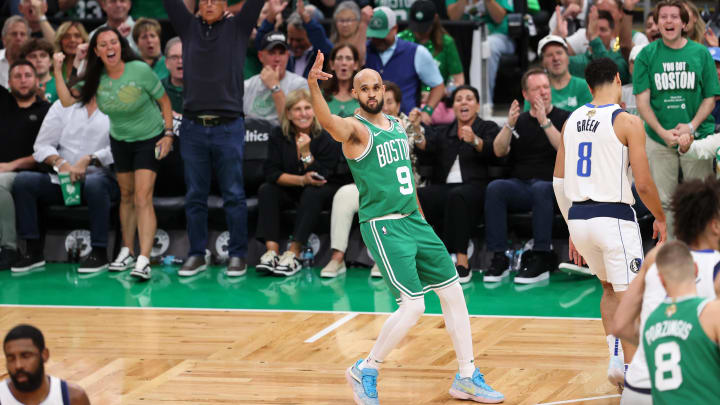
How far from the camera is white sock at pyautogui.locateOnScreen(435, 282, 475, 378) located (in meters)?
5.69

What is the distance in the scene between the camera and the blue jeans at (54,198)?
9.73 meters

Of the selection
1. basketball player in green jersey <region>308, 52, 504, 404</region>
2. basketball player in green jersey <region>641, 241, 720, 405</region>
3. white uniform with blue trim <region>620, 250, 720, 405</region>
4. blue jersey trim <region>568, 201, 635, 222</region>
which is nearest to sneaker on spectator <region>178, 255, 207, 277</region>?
basketball player in green jersey <region>308, 52, 504, 404</region>

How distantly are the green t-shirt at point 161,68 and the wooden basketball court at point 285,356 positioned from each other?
128 inches

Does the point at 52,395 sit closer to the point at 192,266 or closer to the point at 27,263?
the point at 192,266

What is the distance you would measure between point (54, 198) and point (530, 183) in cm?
441

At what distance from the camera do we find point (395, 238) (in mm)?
5617

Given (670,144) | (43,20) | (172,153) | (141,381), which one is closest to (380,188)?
(141,381)

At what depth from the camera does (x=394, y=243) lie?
5605mm

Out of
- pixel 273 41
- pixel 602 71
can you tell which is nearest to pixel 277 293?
pixel 273 41

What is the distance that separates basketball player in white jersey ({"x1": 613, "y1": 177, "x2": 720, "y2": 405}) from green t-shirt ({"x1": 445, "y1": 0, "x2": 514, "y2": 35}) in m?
7.04

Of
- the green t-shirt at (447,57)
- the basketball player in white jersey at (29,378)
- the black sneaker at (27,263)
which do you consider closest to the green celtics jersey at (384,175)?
the basketball player in white jersey at (29,378)

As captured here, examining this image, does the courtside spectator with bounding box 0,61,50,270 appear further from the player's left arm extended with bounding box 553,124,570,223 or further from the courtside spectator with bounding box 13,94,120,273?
the player's left arm extended with bounding box 553,124,570,223

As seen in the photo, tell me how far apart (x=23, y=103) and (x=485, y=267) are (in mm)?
4668

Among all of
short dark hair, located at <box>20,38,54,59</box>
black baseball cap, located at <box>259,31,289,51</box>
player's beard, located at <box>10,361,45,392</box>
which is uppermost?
short dark hair, located at <box>20,38,54,59</box>
